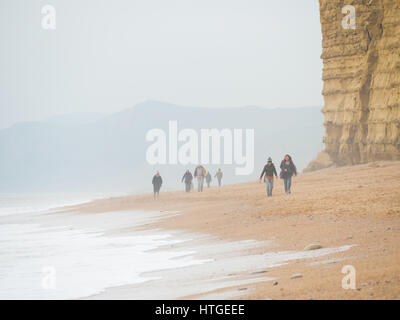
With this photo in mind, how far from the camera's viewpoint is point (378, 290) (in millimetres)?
7711

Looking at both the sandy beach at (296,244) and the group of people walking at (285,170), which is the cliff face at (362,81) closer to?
the group of people walking at (285,170)

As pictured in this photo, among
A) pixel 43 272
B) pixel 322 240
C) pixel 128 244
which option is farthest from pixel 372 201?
pixel 43 272

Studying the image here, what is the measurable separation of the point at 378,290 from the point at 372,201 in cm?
1023

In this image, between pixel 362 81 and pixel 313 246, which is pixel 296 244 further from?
pixel 362 81

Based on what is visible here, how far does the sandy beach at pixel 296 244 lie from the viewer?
8438 mm

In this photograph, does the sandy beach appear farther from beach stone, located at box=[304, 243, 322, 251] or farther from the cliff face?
the cliff face

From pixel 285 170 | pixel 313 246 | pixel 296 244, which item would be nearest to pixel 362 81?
pixel 285 170

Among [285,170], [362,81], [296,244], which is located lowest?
[296,244]

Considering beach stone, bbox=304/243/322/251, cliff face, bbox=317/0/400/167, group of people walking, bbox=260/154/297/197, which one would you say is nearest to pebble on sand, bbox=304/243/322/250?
beach stone, bbox=304/243/322/251

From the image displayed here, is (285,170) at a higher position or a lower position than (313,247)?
higher

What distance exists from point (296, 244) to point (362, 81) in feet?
95.4

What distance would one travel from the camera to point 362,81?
131 feet

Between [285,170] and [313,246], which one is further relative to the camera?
[285,170]
